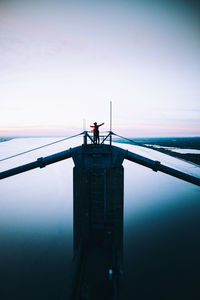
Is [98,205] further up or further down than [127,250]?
further up

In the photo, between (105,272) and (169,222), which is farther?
(169,222)

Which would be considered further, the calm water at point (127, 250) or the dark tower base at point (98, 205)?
the calm water at point (127, 250)

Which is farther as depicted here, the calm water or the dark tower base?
the calm water

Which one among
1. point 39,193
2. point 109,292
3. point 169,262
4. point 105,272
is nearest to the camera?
point 109,292

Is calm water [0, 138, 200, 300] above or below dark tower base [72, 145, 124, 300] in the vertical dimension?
below

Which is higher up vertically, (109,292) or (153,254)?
(109,292)

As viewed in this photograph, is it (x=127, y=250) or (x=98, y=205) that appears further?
(x=127, y=250)

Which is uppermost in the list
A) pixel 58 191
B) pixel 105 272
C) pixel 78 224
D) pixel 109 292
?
pixel 78 224

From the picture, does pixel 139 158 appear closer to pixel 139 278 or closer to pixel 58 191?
pixel 139 278

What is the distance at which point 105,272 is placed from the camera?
9.90 metres

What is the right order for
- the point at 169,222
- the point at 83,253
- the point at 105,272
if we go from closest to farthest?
the point at 105,272 < the point at 83,253 < the point at 169,222

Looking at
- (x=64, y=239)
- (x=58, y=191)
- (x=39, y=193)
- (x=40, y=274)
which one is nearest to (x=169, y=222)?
(x=64, y=239)

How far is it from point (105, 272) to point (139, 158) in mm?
7805

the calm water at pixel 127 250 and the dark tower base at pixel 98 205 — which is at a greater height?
the dark tower base at pixel 98 205
